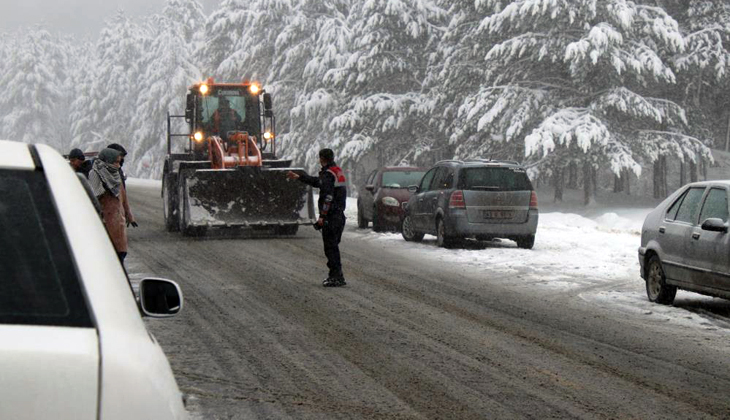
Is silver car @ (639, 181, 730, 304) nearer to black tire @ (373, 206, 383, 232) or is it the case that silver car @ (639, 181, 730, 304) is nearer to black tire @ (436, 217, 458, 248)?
black tire @ (436, 217, 458, 248)

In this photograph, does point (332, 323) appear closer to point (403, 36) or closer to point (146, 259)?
point (146, 259)

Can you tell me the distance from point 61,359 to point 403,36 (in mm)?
43406

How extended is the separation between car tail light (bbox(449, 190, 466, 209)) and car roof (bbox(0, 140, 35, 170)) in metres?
17.1

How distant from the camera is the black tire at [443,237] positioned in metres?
20.2

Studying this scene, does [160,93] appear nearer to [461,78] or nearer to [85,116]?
[85,116]

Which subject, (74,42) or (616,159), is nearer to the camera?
(616,159)

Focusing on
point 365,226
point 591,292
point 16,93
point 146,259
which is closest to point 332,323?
point 591,292

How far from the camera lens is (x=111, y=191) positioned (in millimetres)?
11961

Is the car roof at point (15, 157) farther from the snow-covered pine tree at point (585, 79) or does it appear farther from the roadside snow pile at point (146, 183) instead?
the roadside snow pile at point (146, 183)

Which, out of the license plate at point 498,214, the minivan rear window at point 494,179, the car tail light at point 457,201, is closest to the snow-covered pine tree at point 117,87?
the minivan rear window at point 494,179

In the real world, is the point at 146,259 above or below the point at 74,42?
below

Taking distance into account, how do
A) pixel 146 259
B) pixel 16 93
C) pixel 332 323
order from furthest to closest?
1. pixel 16 93
2. pixel 146 259
3. pixel 332 323

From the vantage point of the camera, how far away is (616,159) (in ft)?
106

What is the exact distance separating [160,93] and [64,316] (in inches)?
3015
